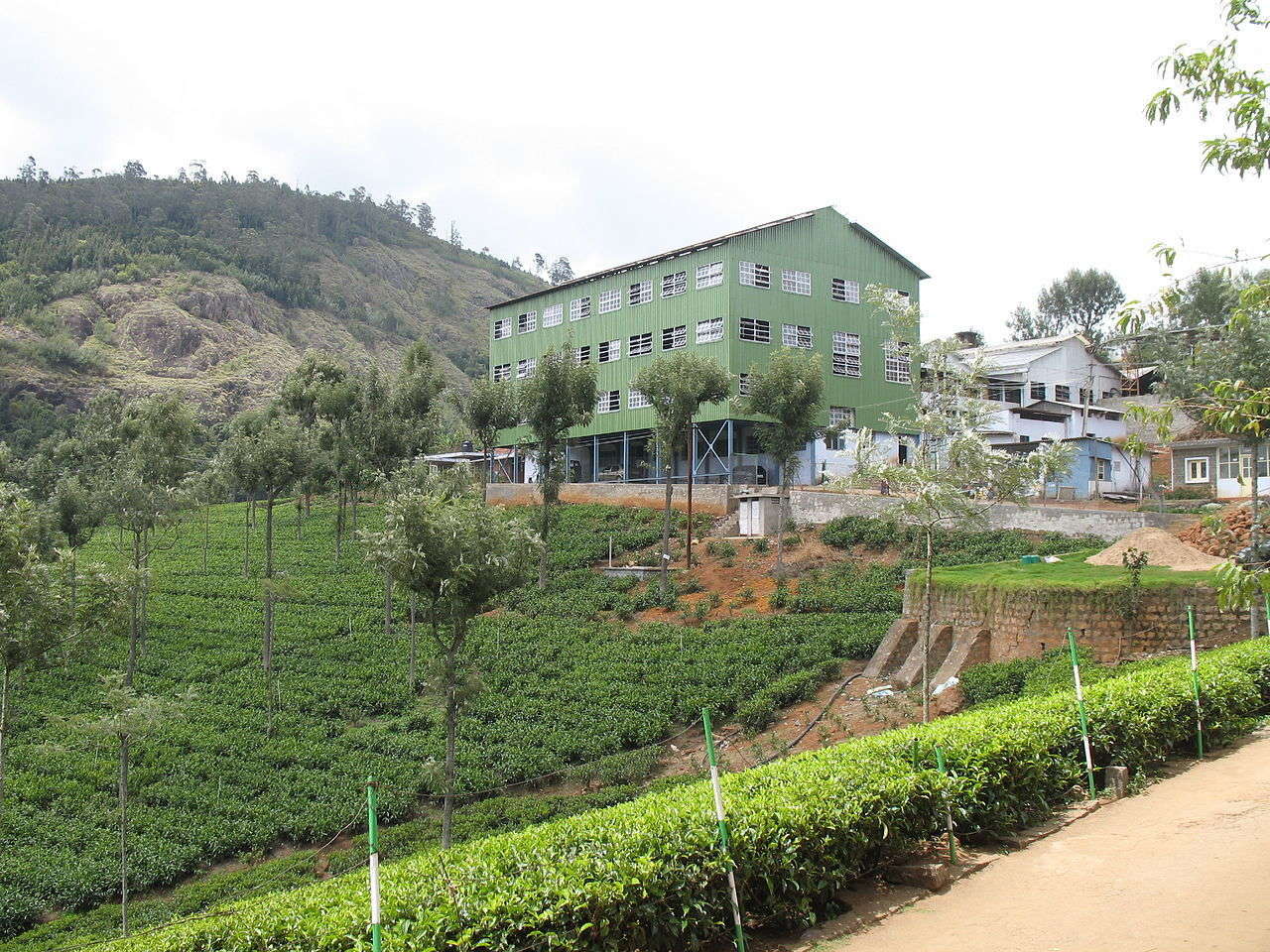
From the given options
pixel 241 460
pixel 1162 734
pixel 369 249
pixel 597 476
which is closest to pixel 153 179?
pixel 369 249

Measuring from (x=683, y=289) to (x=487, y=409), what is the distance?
1308 centimetres

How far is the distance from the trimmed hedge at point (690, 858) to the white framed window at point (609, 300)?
124ft

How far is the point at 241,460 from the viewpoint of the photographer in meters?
27.1

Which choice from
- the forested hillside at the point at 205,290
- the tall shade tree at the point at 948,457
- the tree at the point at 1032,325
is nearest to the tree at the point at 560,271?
the forested hillside at the point at 205,290

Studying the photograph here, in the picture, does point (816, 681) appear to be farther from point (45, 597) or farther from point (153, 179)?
point (153, 179)

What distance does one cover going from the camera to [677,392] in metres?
31.6

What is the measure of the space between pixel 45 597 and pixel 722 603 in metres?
18.6

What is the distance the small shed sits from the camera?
35.2m

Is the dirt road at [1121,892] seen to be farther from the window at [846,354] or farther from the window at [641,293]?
the window at [641,293]

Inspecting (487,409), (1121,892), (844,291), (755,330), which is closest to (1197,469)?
(844,291)

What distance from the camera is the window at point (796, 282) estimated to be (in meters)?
43.7

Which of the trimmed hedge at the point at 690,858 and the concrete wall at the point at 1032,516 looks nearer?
the trimmed hedge at the point at 690,858

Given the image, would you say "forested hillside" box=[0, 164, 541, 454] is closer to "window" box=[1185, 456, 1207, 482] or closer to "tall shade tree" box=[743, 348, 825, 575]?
"tall shade tree" box=[743, 348, 825, 575]

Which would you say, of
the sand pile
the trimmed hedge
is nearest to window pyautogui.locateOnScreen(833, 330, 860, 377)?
the sand pile
